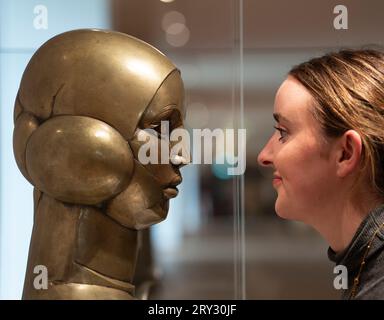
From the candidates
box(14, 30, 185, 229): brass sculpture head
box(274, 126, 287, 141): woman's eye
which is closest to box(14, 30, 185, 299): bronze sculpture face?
box(14, 30, 185, 229): brass sculpture head

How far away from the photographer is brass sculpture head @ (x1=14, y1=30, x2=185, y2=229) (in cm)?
111

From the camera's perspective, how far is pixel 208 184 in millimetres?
1508

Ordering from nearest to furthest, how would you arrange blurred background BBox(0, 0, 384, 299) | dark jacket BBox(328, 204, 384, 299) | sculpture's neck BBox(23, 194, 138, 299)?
dark jacket BBox(328, 204, 384, 299), sculpture's neck BBox(23, 194, 138, 299), blurred background BBox(0, 0, 384, 299)

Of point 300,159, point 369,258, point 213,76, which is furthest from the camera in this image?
point 213,76

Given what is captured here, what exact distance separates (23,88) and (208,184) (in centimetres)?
53

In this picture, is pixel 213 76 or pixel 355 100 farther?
pixel 213 76

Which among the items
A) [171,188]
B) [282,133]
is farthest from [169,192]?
[282,133]

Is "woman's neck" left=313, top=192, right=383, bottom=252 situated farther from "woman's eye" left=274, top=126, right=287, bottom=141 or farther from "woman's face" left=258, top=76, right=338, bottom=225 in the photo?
"woman's eye" left=274, top=126, right=287, bottom=141

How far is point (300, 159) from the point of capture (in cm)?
104

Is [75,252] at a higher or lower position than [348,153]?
lower

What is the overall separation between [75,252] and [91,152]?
0.66 ft

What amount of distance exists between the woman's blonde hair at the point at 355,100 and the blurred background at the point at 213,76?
423 millimetres

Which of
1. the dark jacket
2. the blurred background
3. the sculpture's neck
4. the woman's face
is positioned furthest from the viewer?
the blurred background

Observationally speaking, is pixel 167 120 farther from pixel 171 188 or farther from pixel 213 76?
pixel 213 76
